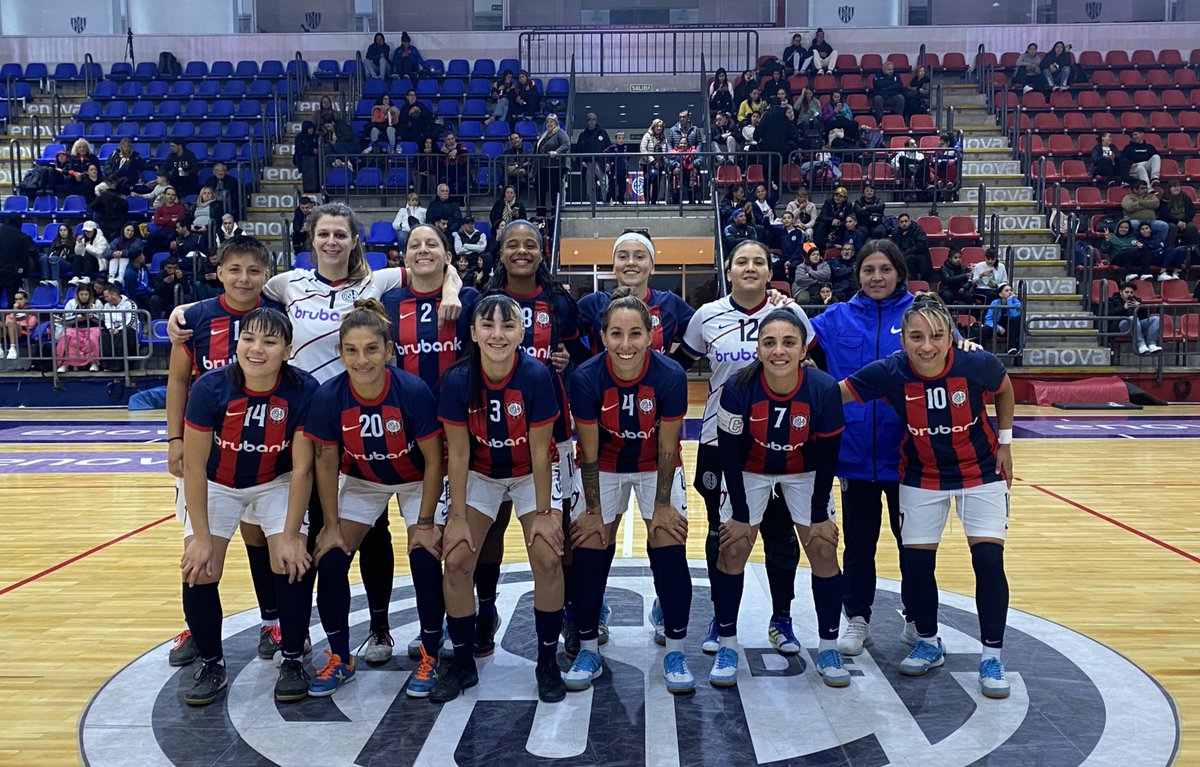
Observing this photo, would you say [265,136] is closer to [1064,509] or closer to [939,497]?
[1064,509]

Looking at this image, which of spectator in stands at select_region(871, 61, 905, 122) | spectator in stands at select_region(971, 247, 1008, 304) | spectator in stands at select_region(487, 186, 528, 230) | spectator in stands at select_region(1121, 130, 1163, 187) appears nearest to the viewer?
spectator in stands at select_region(971, 247, 1008, 304)

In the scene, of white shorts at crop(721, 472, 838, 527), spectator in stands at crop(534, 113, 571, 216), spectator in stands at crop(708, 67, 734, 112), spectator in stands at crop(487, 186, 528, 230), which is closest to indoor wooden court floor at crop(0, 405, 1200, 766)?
white shorts at crop(721, 472, 838, 527)

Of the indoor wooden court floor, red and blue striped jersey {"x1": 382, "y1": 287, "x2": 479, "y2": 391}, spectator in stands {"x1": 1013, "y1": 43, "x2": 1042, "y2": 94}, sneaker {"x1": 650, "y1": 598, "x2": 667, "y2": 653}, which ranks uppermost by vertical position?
spectator in stands {"x1": 1013, "y1": 43, "x2": 1042, "y2": 94}

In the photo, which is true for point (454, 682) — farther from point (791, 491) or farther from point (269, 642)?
point (791, 491)

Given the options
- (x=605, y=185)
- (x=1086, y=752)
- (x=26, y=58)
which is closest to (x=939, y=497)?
(x=1086, y=752)

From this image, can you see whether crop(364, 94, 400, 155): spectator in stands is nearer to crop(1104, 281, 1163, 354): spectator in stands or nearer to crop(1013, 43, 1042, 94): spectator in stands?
crop(1104, 281, 1163, 354): spectator in stands

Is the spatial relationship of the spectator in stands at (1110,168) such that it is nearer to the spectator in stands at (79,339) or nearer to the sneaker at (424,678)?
the spectator in stands at (79,339)

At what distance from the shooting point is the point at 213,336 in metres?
4.18

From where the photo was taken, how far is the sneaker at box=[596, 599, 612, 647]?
452 cm

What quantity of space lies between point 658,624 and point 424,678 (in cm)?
119

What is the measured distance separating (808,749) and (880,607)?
1.72 metres

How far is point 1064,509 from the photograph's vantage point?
23.4 ft

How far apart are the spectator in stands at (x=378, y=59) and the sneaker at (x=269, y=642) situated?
55.2 ft

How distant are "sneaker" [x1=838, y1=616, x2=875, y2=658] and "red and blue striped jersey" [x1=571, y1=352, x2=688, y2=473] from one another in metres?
1.25
